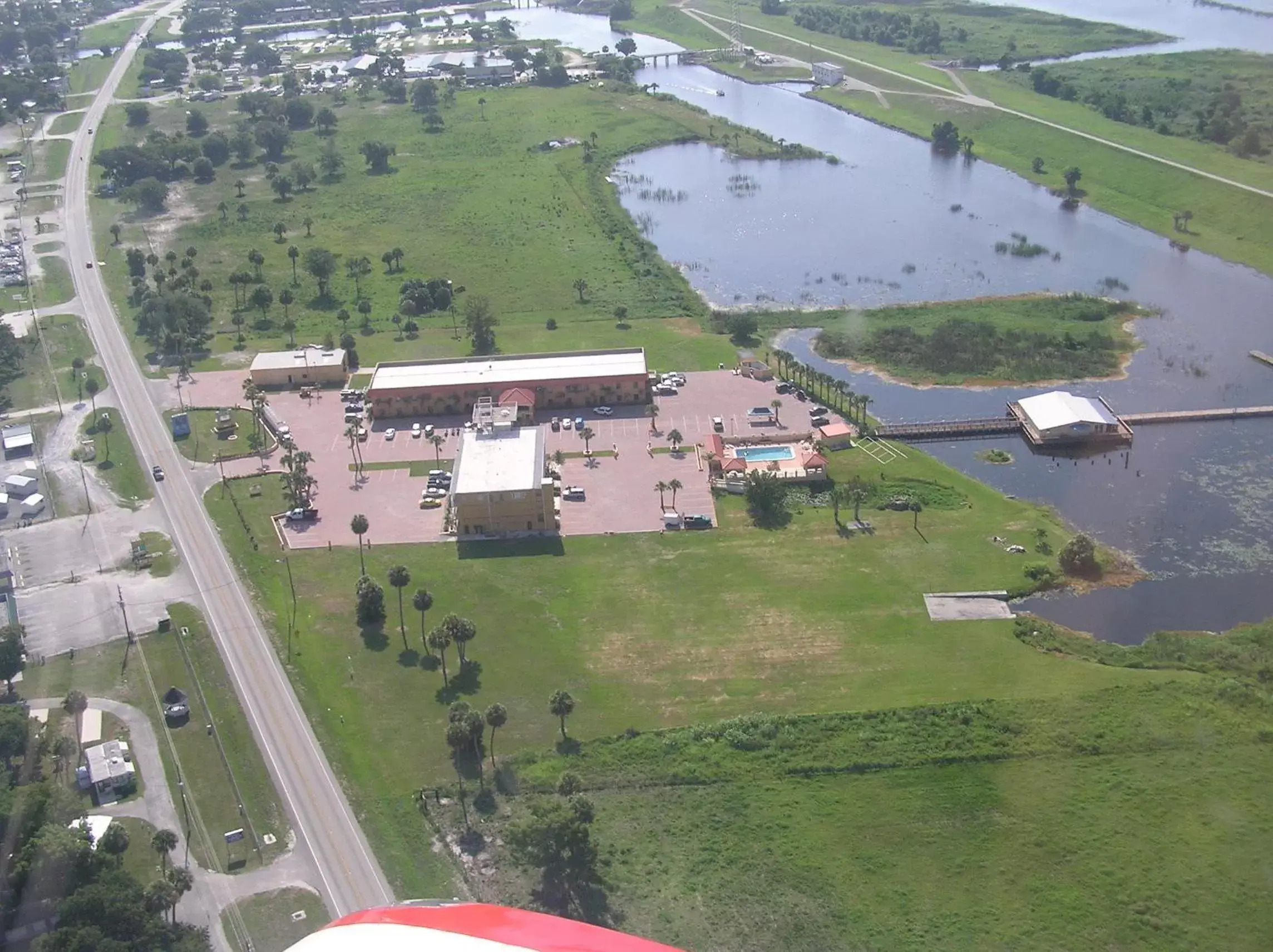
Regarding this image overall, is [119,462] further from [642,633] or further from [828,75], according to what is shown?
[828,75]

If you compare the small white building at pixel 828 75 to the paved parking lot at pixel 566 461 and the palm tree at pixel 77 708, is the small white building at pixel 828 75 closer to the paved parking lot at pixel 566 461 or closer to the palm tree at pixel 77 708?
the paved parking lot at pixel 566 461

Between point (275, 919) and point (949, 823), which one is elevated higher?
point (949, 823)

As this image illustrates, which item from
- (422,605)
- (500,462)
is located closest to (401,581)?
(422,605)

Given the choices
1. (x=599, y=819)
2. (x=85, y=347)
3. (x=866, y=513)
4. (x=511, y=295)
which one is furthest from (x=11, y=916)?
(x=511, y=295)

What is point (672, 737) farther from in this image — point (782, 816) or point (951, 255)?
point (951, 255)

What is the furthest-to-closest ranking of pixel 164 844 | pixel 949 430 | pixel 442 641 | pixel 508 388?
pixel 508 388, pixel 949 430, pixel 442 641, pixel 164 844

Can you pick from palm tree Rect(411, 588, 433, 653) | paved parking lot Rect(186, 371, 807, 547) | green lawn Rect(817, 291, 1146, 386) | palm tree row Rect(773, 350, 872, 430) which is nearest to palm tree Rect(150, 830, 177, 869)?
palm tree Rect(411, 588, 433, 653)

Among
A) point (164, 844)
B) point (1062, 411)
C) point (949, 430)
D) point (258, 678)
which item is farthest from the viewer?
point (949, 430)
